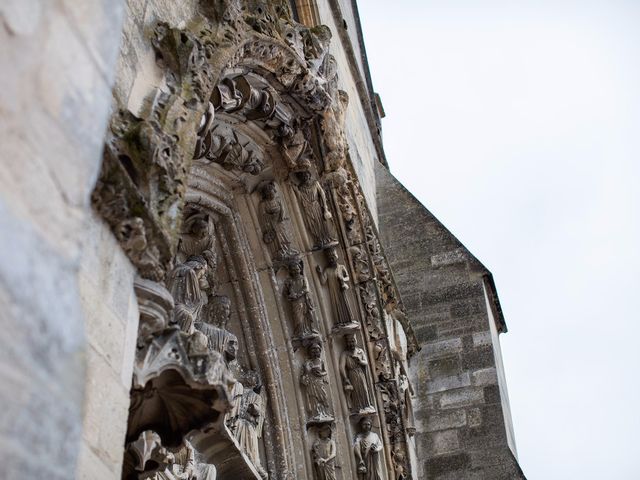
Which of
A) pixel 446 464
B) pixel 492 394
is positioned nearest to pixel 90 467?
pixel 446 464

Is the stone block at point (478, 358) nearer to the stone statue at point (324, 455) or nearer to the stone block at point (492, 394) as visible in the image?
the stone block at point (492, 394)

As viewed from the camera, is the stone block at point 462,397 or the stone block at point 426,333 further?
the stone block at point 426,333

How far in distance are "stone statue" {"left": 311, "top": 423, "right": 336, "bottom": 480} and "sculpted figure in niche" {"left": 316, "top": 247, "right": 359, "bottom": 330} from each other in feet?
2.64

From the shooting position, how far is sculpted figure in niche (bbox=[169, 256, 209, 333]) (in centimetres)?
607

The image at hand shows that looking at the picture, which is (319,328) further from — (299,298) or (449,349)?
(449,349)

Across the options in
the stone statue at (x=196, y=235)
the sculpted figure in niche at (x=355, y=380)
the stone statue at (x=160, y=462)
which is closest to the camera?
the stone statue at (x=160, y=462)

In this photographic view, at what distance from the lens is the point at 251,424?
660 centimetres

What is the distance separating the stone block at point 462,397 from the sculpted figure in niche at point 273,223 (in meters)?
2.39

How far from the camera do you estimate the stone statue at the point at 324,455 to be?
690cm

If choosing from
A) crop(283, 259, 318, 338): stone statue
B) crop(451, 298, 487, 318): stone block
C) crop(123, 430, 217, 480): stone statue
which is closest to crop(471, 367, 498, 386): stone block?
crop(451, 298, 487, 318): stone block

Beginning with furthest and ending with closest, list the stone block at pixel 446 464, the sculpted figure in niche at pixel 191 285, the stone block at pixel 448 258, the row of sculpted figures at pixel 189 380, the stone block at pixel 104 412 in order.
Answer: the stone block at pixel 448 258 → the stone block at pixel 446 464 → the sculpted figure in niche at pixel 191 285 → the row of sculpted figures at pixel 189 380 → the stone block at pixel 104 412

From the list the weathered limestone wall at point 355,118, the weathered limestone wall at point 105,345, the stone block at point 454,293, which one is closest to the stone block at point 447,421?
the stone block at point 454,293

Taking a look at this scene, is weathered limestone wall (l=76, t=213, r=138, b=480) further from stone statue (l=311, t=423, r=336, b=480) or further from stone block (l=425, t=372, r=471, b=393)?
stone block (l=425, t=372, r=471, b=393)

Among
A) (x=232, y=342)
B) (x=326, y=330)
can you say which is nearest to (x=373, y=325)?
(x=326, y=330)
